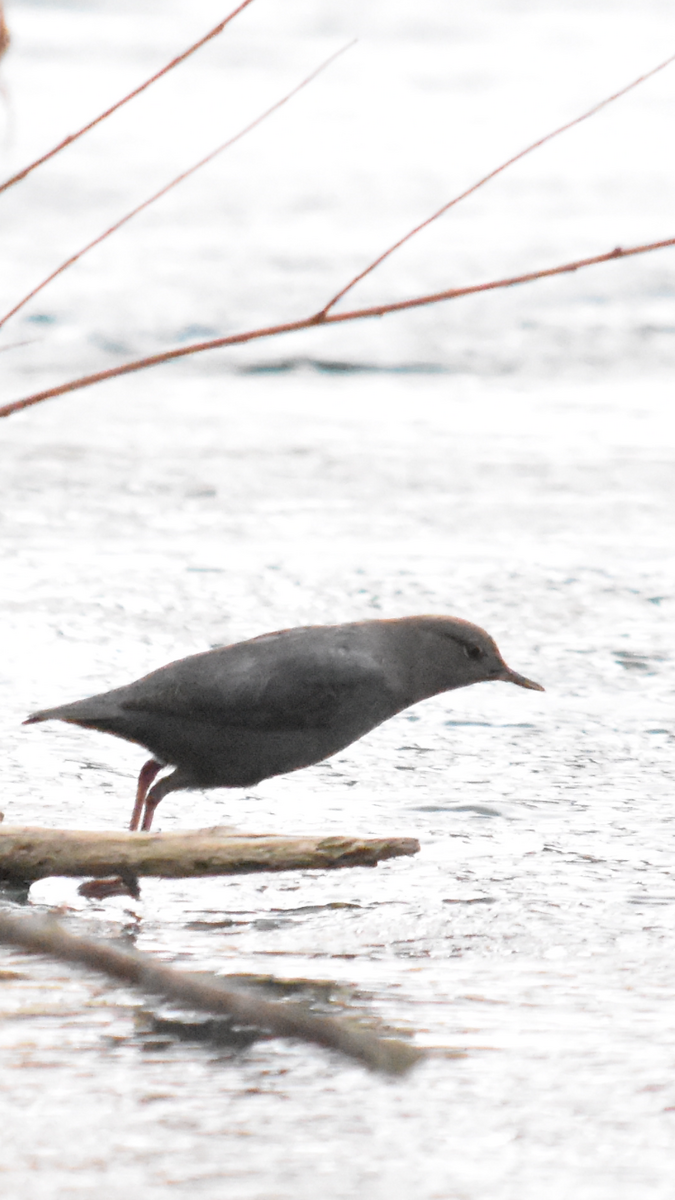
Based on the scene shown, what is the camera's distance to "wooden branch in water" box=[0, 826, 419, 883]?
2.59 m

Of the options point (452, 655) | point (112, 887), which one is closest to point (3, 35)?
point (112, 887)

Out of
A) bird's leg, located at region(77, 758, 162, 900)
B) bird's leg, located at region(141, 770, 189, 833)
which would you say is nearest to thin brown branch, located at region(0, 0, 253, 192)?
bird's leg, located at region(77, 758, 162, 900)

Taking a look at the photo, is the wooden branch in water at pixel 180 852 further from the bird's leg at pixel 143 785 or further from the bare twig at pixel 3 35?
the bare twig at pixel 3 35

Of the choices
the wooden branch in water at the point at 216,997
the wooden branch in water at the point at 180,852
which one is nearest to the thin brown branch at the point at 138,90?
the wooden branch in water at the point at 216,997

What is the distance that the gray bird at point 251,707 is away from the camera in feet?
10.6

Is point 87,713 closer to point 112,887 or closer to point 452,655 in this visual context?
point 112,887

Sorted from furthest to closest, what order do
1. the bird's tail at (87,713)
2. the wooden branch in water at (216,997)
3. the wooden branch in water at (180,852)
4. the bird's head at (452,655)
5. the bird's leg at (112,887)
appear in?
the bird's head at (452,655), the bird's tail at (87,713), the bird's leg at (112,887), the wooden branch in water at (180,852), the wooden branch in water at (216,997)

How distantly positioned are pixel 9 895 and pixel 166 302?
6.79 metres

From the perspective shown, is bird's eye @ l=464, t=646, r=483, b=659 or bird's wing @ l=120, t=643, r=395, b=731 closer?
bird's wing @ l=120, t=643, r=395, b=731

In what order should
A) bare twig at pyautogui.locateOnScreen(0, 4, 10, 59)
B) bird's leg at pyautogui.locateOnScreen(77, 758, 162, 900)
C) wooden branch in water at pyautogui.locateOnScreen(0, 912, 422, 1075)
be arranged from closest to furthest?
wooden branch in water at pyautogui.locateOnScreen(0, 912, 422, 1075)
bare twig at pyautogui.locateOnScreen(0, 4, 10, 59)
bird's leg at pyautogui.locateOnScreen(77, 758, 162, 900)

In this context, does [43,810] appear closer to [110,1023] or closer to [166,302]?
[110,1023]

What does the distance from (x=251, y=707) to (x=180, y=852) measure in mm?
632

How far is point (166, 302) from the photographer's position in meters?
9.36

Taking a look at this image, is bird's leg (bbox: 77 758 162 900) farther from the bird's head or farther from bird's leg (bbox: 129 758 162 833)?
the bird's head
